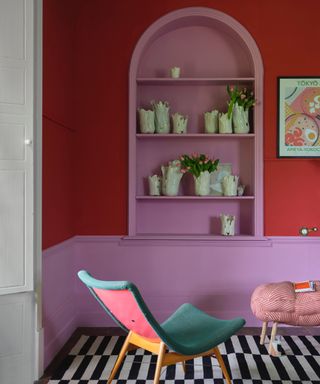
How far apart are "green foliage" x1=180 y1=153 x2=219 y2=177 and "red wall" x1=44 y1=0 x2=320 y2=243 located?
1.55 feet

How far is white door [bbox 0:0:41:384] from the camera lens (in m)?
2.55

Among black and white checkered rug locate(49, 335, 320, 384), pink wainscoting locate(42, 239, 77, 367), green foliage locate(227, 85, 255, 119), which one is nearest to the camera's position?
black and white checkered rug locate(49, 335, 320, 384)

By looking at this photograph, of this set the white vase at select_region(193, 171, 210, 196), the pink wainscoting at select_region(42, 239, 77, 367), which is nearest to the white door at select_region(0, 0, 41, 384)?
the pink wainscoting at select_region(42, 239, 77, 367)

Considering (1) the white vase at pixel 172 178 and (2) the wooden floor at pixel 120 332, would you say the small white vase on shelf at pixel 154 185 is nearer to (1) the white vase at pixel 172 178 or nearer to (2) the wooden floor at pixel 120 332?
(1) the white vase at pixel 172 178

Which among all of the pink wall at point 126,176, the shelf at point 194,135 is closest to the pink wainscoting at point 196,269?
the pink wall at point 126,176

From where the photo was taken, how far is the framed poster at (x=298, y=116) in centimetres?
373

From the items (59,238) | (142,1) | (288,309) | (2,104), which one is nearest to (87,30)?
(142,1)

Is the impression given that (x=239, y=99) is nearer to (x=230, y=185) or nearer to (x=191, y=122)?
(x=191, y=122)

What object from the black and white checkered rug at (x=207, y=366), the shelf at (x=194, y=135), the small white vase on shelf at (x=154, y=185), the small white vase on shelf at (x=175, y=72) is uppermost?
the small white vase on shelf at (x=175, y=72)

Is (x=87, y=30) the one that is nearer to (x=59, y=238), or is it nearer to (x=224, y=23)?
(x=224, y=23)

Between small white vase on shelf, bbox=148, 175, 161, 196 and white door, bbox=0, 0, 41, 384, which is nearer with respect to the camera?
white door, bbox=0, 0, 41, 384

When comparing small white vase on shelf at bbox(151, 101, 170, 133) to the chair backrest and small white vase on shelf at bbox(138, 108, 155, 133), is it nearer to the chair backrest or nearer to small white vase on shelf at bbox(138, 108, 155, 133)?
small white vase on shelf at bbox(138, 108, 155, 133)

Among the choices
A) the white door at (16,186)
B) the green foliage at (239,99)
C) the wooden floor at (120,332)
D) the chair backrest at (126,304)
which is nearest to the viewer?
the chair backrest at (126,304)

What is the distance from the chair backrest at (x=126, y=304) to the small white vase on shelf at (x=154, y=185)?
1414 mm
